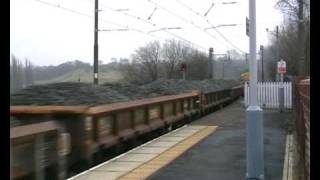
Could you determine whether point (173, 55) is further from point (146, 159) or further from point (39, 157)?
point (39, 157)

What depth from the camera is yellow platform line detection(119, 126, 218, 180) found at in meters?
10.9

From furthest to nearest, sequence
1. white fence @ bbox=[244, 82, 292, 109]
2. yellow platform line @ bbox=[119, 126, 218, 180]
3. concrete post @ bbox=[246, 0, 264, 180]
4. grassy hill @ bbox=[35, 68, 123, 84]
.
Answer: white fence @ bbox=[244, 82, 292, 109] → grassy hill @ bbox=[35, 68, 123, 84] → yellow platform line @ bbox=[119, 126, 218, 180] → concrete post @ bbox=[246, 0, 264, 180]

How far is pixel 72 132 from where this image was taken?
11.1 metres

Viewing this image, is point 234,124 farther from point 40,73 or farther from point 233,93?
point 233,93

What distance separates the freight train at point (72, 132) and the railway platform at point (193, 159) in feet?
1.22

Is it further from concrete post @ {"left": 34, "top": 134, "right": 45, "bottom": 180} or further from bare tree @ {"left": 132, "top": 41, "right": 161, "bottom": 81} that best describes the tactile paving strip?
bare tree @ {"left": 132, "top": 41, "right": 161, "bottom": 81}

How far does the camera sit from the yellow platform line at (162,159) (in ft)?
35.8

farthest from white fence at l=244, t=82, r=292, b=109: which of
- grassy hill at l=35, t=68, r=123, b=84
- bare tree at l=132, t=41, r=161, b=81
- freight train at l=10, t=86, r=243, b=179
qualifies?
bare tree at l=132, t=41, r=161, b=81

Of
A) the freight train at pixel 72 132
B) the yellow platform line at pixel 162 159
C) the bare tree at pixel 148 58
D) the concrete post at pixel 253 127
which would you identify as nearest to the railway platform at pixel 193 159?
the yellow platform line at pixel 162 159

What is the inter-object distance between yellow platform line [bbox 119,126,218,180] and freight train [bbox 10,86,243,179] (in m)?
1.05

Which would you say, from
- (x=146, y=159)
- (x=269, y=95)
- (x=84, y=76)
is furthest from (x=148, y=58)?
(x=146, y=159)

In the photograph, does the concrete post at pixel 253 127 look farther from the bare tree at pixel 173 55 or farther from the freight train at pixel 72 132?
the bare tree at pixel 173 55

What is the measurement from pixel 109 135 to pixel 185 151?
202cm

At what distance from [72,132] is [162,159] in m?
2.60
